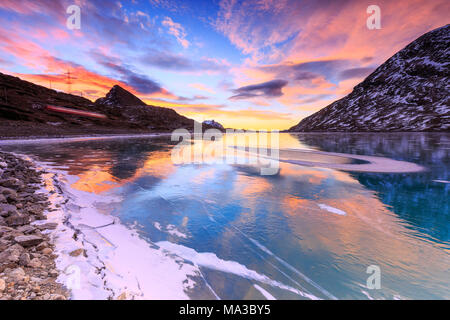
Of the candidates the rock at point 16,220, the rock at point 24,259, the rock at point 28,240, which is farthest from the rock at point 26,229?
the rock at point 24,259

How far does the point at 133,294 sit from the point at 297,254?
4206 millimetres

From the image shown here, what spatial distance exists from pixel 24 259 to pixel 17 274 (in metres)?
0.44

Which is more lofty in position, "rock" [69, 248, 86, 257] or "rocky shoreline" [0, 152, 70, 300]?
"rocky shoreline" [0, 152, 70, 300]

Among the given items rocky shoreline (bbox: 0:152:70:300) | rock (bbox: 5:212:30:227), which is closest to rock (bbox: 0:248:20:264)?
rocky shoreline (bbox: 0:152:70:300)

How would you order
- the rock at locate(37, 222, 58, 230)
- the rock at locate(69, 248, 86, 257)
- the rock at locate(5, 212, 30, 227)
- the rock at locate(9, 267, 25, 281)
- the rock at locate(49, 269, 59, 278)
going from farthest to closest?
the rock at locate(37, 222, 58, 230) → the rock at locate(5, 212, 30, 227) → the rock at locate(69, 248, 86, 257) → the rock at locate(49, 269, 59, 278) → the rock at locate(9, 267, 25, 281)

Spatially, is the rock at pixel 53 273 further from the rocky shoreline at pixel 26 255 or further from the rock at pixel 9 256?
the rock at pixel 9 256

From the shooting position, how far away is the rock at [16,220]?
530 centimetres

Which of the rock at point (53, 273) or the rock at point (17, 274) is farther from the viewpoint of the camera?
the rock at point (53, 273)

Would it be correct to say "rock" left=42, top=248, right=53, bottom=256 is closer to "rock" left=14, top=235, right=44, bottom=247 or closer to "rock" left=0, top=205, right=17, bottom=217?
"rock" left=14, top=235, right=44, bottom=247

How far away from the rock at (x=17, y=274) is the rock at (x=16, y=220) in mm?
2535

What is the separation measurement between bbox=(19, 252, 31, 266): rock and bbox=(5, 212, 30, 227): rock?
214 centimetres

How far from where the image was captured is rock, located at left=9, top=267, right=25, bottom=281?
11.2 feet
